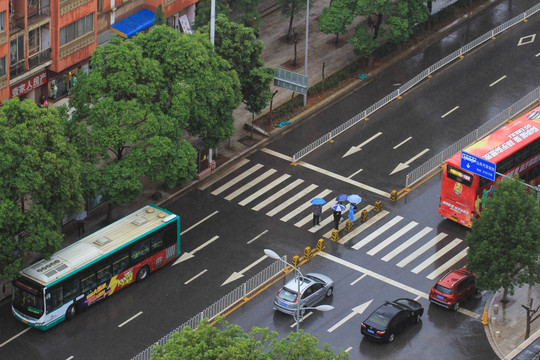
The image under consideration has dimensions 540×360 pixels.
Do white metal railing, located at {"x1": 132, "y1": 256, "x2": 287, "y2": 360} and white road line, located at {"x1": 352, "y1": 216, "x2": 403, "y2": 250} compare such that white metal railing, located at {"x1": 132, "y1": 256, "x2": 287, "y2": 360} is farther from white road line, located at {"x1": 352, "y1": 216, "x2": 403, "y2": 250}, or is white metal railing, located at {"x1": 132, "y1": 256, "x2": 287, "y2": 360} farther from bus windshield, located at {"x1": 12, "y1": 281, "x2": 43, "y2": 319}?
bus windshield, located at {"x1": 12, "y1": 281, "x2": 43, "y2": 319}

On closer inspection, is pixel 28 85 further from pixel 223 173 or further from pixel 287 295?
pixel 287 295

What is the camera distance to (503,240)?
75.9m

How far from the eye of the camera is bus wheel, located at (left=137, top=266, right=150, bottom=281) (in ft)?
266

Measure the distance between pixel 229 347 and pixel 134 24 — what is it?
147 ft

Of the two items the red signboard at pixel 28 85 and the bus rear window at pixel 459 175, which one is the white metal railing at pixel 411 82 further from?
the red signboard at pixel 28 85

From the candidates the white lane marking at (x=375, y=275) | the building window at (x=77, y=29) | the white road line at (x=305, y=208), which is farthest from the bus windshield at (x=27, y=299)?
the building window at (x=77, y=29)

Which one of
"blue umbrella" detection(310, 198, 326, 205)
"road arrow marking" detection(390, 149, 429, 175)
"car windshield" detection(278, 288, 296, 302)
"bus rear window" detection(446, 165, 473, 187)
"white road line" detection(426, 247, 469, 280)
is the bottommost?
"white road line" detection(426, 247, 469, 280)

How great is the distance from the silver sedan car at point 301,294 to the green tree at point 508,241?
32.1 feet

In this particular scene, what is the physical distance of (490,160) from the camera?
277ft

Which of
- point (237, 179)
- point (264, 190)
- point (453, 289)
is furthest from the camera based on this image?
point (237, 179)

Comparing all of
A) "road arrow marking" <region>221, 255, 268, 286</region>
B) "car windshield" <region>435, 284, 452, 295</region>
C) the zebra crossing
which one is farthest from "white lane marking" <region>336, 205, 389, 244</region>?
"car windshield" <region>435, 284, 452, 295</region>

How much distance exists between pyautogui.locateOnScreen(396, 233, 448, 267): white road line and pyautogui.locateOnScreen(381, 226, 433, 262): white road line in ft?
2.55

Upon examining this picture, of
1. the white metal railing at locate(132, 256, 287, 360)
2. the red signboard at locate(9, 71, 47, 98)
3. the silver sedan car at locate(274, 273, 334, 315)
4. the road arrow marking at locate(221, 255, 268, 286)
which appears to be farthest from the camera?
the red signboard at locate(9, 71, 47, 98)

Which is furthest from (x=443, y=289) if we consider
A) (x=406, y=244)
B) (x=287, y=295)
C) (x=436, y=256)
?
(x=287, y=295)
